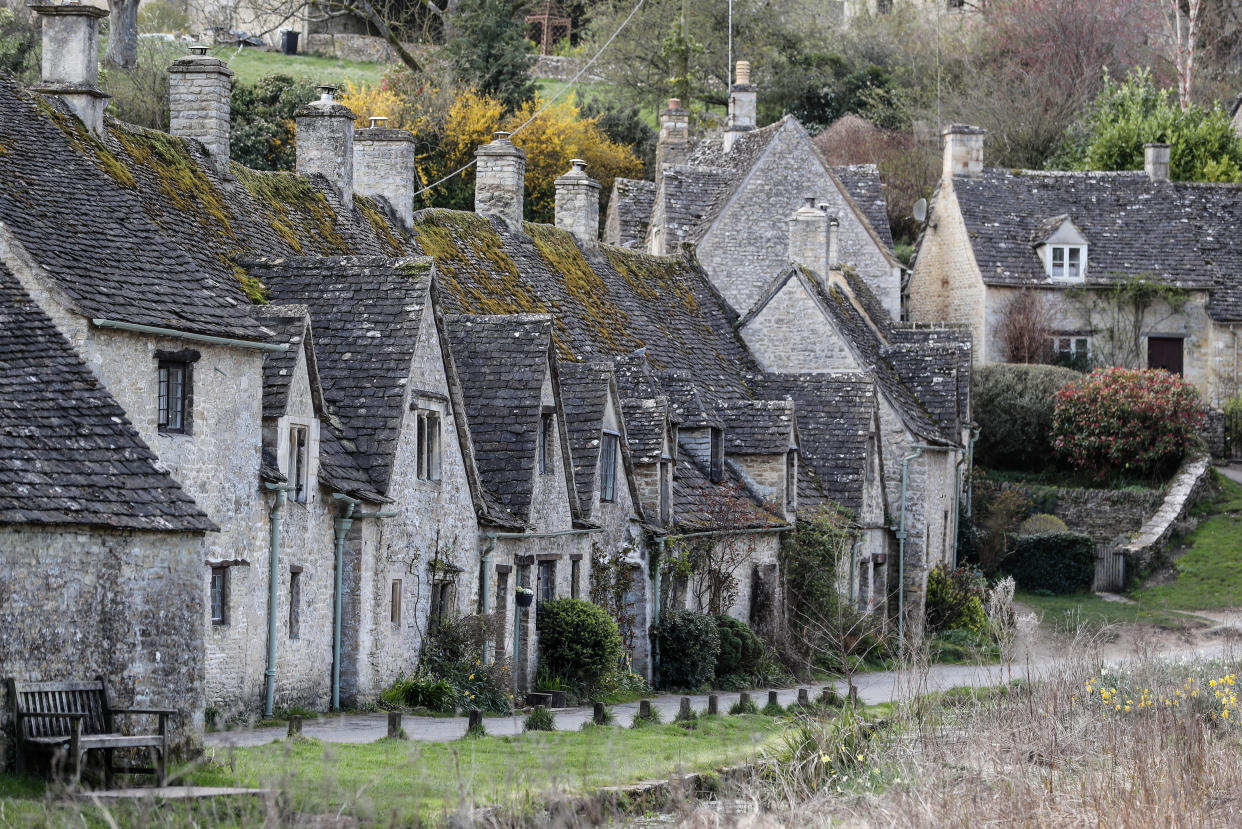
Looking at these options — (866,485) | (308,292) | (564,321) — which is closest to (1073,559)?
(866,485)

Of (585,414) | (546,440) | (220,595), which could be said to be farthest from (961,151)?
(220,595)

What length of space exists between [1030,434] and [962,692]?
28.5m

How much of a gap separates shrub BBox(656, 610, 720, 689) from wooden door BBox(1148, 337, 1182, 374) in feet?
110

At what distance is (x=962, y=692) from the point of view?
27344 mm

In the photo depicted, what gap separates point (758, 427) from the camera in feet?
126

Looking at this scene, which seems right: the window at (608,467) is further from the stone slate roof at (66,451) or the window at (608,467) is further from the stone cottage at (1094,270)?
the stone cottage at (1094,270)

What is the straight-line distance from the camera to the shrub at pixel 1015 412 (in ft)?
180

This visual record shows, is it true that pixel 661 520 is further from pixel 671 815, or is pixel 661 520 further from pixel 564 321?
pixel 671 815

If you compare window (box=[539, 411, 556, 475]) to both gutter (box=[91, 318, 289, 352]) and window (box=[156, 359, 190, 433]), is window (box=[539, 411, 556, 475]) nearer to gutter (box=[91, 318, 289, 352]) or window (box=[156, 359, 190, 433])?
gutter (box=[91, 318, 289, 352])

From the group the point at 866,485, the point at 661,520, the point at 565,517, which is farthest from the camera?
the point at 866,485

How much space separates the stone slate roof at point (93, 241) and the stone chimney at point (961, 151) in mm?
43537

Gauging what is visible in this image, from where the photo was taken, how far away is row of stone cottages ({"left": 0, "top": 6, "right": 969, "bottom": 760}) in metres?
18.2

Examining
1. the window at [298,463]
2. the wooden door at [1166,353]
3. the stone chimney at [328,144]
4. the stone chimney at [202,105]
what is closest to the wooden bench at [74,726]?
Result: the window at [298,463]

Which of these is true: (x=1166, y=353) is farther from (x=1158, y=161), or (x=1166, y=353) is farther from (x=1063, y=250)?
(x=1158, y=161)
